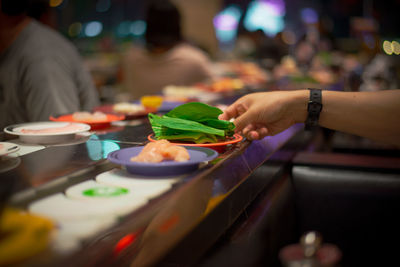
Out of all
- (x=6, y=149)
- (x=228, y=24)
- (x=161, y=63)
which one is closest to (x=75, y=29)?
(x=228, y=24)

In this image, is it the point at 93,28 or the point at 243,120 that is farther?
the point at 93,28

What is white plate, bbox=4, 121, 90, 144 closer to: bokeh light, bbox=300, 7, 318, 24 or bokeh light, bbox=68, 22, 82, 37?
bokeh light, bbox=68, 22, 82, 37

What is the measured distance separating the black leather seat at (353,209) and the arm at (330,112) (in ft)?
0.78

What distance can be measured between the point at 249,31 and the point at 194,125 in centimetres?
1205

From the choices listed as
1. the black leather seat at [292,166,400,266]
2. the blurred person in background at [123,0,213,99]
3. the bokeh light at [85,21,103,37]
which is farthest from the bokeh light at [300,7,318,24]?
the black leather seat at [292,166,400,266]

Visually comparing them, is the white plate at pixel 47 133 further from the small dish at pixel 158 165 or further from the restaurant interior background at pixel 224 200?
the small dish at pixel 158 165

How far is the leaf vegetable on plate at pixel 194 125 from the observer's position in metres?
1.23

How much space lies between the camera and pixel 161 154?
3.26 ft

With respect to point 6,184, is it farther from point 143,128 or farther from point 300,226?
point 300,226

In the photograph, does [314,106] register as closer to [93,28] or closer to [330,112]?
[330,112]

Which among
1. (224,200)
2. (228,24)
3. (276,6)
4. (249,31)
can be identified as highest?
(276,6)

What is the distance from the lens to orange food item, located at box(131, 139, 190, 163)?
97cm

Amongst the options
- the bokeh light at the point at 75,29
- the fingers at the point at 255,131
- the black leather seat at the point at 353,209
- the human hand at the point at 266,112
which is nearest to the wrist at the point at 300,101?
the human hand at the point at 266,112

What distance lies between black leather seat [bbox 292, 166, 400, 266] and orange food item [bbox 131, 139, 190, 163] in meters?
1.01
